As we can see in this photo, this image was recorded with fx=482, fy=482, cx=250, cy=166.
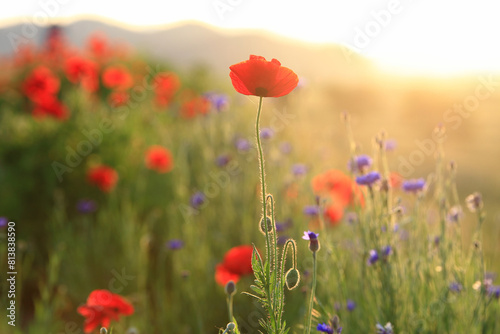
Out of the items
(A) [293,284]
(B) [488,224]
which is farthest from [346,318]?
(B) [488,224]

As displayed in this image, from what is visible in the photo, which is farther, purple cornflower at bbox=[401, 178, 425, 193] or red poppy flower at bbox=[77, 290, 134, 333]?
purple cornflower at bbox=[401, 178, 425, 193]

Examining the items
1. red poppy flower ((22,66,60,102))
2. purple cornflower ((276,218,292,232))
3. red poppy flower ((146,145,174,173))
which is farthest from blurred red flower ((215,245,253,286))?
red poppy flower ((22,66,60,102))

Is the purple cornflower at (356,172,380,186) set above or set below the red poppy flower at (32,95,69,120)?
above

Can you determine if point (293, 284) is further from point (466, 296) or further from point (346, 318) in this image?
point (466, 296)

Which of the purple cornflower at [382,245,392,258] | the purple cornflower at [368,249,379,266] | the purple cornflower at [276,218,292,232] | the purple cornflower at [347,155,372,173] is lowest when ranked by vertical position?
the purple cornflower at [276,218,292,232]

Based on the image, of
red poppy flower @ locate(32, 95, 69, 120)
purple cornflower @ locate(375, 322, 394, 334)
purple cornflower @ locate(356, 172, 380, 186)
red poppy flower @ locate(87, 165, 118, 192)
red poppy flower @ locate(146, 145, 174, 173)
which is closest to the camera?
purple cornflower @ locate(375, 322, 394, 334)

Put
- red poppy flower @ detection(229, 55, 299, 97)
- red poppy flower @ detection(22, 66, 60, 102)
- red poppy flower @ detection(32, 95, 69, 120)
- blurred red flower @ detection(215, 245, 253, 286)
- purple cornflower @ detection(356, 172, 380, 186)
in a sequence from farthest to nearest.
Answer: red poppy flower @ detection(22, 66, 60, 102) → red poppy flower @ detection(32, 95, 69, 120) → blurred red flower @ detection(215, 245, 253, 286) → purple cornflower @ detection(356, 172, 380, 186) → red poppy flower @ detection(229, 55, 299, 97)

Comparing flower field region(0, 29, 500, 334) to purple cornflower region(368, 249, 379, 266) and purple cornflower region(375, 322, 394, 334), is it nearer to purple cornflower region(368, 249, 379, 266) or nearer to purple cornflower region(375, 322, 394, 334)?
purple cornflower region(368, 249, 379, 266)

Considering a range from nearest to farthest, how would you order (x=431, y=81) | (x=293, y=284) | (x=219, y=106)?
(x=293, y=284)
(x=219, y=106)
(x=431, y=81)
